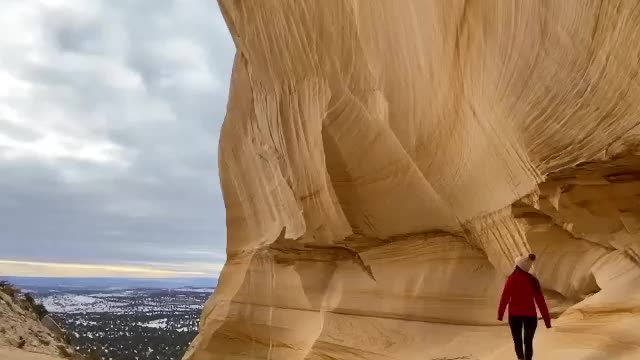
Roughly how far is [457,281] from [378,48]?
2913 millimetres

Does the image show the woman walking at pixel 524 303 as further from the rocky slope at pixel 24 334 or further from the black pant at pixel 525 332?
the rocky slope at pixel 24 334

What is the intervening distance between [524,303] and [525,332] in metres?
0.24

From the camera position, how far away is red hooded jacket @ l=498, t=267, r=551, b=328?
595 centimetres

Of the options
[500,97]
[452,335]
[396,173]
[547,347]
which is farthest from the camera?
[396,173]

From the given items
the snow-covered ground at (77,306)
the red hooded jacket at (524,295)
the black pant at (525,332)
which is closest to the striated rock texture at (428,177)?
the black pant at (525,332)

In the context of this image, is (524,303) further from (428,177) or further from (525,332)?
→ (428,177)

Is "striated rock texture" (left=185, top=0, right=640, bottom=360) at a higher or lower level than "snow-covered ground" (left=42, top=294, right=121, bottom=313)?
higher

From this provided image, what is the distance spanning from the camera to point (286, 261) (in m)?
11.5

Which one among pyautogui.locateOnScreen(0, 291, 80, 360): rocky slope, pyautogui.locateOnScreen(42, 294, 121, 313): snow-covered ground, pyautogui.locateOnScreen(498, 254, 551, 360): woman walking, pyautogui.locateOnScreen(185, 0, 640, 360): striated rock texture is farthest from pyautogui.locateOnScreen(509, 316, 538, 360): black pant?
pyautogui.locateOnScreen(42, 294, 121, 313): snow-covered ground

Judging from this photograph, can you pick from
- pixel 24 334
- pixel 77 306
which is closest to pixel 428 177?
pixel 24 334

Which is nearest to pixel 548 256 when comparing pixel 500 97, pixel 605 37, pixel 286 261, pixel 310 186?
pixel 500 97

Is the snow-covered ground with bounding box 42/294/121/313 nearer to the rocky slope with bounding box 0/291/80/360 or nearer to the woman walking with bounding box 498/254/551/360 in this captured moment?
the rocky slope with bounding box 0/291/80/360

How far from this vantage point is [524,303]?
5973 millimetres

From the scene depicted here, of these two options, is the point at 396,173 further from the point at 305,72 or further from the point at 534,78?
the point at 534,78
